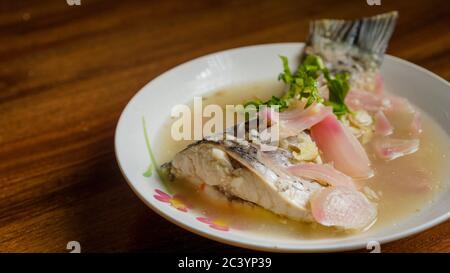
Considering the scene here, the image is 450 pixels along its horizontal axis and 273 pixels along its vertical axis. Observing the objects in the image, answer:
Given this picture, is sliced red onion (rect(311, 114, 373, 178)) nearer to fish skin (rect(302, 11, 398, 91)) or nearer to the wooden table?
the wooden table

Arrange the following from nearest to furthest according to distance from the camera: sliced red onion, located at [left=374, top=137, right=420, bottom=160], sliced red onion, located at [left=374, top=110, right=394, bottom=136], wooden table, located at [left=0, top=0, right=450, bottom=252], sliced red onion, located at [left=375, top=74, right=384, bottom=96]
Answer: wooden table, located at [left=0, top=0, right=450, bottom=252] → sliced red onion, located at [left=374, top=137, right=420, bottom=160] → sliced red onion, located at [left=374, top=110, right=394, bottom=136] → sliced red onion, located at [left=375, top=74, right=384, bottom=96]

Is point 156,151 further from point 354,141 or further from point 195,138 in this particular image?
point 354,141

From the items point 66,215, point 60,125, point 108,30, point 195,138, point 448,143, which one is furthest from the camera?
point 108,30

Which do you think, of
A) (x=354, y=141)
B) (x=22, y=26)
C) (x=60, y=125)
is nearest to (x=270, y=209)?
(x=354, y=141)

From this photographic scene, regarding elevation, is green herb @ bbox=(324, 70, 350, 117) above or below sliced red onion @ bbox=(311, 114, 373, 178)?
above

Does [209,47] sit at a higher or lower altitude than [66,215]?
higher

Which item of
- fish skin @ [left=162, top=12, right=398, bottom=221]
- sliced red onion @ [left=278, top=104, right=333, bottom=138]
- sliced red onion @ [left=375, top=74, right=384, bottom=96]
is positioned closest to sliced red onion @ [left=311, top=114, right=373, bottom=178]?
sliced red onion @ [left=278, top=104, right=333, bottom=138]
